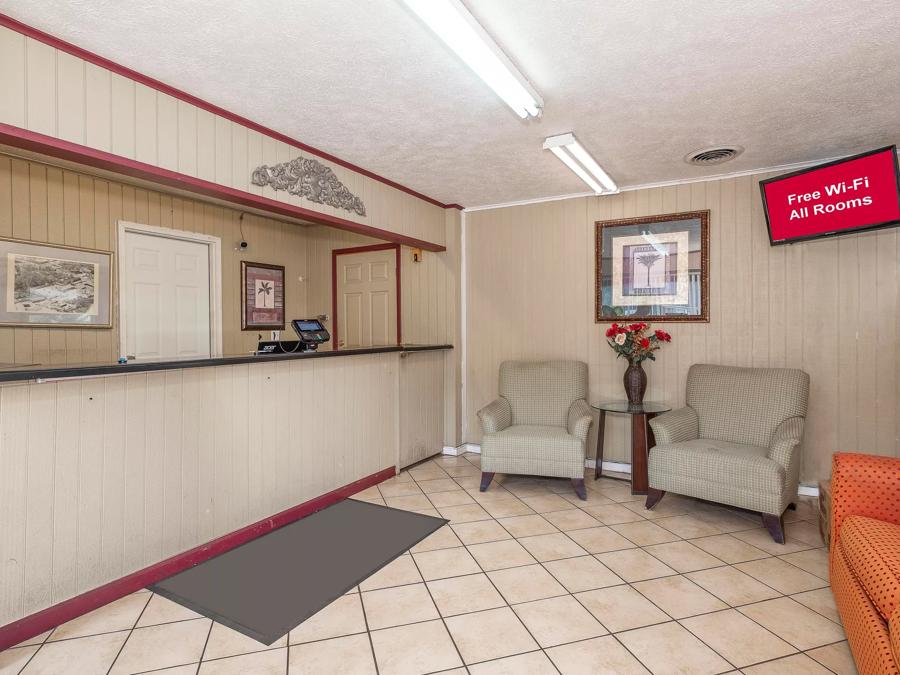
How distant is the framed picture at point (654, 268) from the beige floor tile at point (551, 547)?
208cm

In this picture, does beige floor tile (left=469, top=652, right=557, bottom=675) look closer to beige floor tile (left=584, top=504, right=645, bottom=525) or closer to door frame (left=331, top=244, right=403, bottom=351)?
beige floor tile (left=584, top=504, right=645, bottom=525)

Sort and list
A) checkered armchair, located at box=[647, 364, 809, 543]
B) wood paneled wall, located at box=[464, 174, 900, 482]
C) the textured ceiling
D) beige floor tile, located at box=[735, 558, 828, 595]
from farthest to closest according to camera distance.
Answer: wood paneled wall, located at box=[464, 174, 900, 482], checkered armchair, located at box=[647, 364, 809, 543], beige floor tile, located at box=[735, 558, 828, 595], the textured ceiling

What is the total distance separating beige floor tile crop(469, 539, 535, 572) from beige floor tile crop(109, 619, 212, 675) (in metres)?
1.34

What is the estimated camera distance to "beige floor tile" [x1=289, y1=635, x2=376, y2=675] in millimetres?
1826

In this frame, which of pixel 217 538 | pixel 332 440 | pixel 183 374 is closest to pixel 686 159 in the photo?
pixel 332 440

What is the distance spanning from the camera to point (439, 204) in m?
4.76

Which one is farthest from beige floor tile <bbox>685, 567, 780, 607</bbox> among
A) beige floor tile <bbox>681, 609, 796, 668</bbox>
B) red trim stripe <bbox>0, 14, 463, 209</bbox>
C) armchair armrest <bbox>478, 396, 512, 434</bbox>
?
red trim stripe <bbox>0, 14, 463, 209</bbox>

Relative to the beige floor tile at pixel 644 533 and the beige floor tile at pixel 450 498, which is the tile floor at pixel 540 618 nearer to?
the beige floor tile at pixel 644 533

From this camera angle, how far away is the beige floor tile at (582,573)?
241 cm

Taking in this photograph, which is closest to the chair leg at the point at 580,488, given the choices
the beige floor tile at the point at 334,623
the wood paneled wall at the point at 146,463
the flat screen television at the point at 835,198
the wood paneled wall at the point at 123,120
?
the wood paneled wall at the point at 146,463

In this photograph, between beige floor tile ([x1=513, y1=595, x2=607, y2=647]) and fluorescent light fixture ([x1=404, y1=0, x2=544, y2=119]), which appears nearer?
fluorescent light fixture ([x1=404, y1=0, x2=544, y2=119])

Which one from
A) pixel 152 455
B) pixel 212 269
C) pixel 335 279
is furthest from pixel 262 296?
pixel 152 455

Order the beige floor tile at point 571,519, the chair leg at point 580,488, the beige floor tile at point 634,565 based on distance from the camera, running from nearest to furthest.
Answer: the beige floor tile at point 634,565, the beige floor tile at point 571,519, the chair leg at point 580,488

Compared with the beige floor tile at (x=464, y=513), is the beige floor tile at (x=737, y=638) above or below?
below
